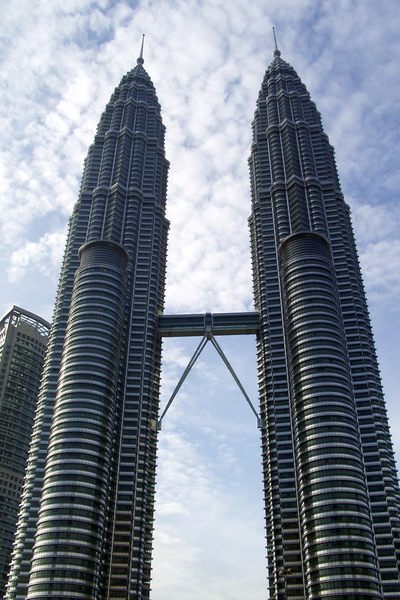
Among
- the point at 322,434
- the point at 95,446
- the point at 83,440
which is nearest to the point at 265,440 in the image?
the point at 322,434

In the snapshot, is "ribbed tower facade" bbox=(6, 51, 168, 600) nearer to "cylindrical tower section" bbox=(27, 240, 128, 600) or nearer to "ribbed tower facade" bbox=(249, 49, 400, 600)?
"cylindrical tower section" bbox=(27, 240, 128, 600)

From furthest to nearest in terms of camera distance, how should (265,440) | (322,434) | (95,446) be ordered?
(265,440)
(95,446)
(322,434)

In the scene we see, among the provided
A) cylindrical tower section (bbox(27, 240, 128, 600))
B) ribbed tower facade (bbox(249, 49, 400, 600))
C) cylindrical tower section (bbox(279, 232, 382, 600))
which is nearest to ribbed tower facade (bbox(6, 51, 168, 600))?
cylindrical tower section (bbox(27, 240, 128, 600))

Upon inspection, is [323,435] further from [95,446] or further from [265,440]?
[95,446]

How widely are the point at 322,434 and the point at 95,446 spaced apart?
52.9 meters

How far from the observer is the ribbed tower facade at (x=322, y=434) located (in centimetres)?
13300

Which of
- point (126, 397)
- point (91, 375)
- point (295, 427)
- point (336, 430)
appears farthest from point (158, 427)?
point (336, 430)

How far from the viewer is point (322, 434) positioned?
14712cm

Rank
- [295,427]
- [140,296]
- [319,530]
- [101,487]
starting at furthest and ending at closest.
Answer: [140,296] → [295,427] → [101,487] → [319,530]

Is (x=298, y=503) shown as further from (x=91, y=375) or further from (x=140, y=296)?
(x=140, y=296)

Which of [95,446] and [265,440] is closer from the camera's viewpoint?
[95,446]

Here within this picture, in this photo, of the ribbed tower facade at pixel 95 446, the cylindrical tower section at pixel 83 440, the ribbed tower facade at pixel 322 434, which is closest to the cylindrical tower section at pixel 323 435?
the ribbed tower facade at pixel 322 434

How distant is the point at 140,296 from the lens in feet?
641

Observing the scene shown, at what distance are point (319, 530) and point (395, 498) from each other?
28773 millimetres
